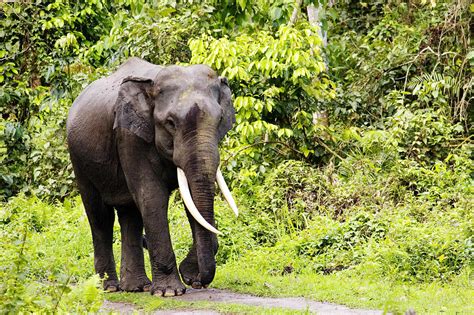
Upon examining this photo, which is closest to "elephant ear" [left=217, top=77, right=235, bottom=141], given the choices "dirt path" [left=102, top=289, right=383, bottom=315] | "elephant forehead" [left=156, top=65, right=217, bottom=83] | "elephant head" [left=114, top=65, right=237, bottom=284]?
"elephant head" [left=114, top=65, right=237, bottom=284]

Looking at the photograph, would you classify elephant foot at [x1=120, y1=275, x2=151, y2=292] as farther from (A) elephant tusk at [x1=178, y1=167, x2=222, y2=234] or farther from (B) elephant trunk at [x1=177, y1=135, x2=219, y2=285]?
(A) elephant tusk at [x1=178, y1=167, x2=222, y2=234]

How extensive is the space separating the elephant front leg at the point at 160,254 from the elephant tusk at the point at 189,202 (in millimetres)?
469

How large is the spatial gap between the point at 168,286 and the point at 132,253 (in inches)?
37.7

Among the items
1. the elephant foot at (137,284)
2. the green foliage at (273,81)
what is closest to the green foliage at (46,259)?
the elephant foot at (137,284)

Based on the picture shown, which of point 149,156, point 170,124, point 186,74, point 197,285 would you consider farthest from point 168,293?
point 186,74

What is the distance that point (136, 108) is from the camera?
958cm

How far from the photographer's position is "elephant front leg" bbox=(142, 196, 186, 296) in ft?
30.9

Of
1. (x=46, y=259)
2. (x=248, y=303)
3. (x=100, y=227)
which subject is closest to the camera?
(x=46, y=259)

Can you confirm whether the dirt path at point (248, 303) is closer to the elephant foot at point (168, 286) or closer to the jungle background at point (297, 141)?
the elephant foot at point (168, 286)

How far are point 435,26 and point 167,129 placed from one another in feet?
29.2

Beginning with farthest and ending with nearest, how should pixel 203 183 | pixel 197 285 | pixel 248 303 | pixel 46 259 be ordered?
pixel 197 285 → pixel 203 183 → pixel 248 303 → pixel 46 259

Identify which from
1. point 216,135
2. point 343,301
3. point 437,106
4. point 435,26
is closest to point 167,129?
point 216,135

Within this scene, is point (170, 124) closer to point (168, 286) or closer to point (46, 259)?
point (168, 286)

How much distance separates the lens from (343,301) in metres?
8.99
